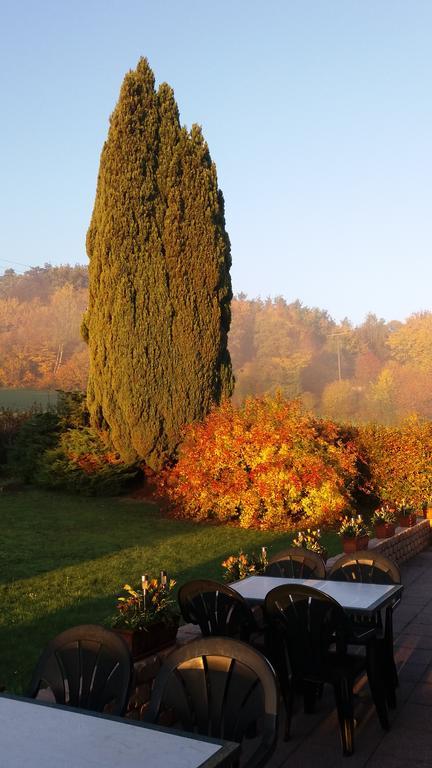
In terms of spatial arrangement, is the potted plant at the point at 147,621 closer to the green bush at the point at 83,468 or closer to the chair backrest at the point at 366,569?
the chair backrest at the point at 366,569

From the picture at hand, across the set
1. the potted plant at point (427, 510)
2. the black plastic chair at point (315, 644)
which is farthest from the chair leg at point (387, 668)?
the potted plant at point (427, 510)

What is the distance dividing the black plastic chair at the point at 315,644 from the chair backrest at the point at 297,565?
1.36 m

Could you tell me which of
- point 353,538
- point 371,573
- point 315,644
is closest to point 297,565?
point 371,573

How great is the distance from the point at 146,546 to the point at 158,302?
704 centimetres

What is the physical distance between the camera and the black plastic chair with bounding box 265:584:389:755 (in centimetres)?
405

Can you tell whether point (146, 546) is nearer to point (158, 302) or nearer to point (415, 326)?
point (158, 302)

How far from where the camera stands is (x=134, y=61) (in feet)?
56.7

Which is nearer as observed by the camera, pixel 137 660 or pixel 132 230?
pixel 137 660

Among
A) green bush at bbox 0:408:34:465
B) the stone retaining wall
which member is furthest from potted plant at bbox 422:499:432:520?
green bush at bbox 0:408:34:465

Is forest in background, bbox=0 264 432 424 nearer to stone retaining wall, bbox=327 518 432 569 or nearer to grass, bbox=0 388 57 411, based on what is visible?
grass, bbox=0 388 57 411

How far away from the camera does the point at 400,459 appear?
14570 millimetres

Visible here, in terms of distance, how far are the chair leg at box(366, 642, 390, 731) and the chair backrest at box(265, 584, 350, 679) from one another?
0.23 metres

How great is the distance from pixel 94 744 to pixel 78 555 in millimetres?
8320

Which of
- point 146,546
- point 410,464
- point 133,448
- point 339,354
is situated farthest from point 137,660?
point 339,354
